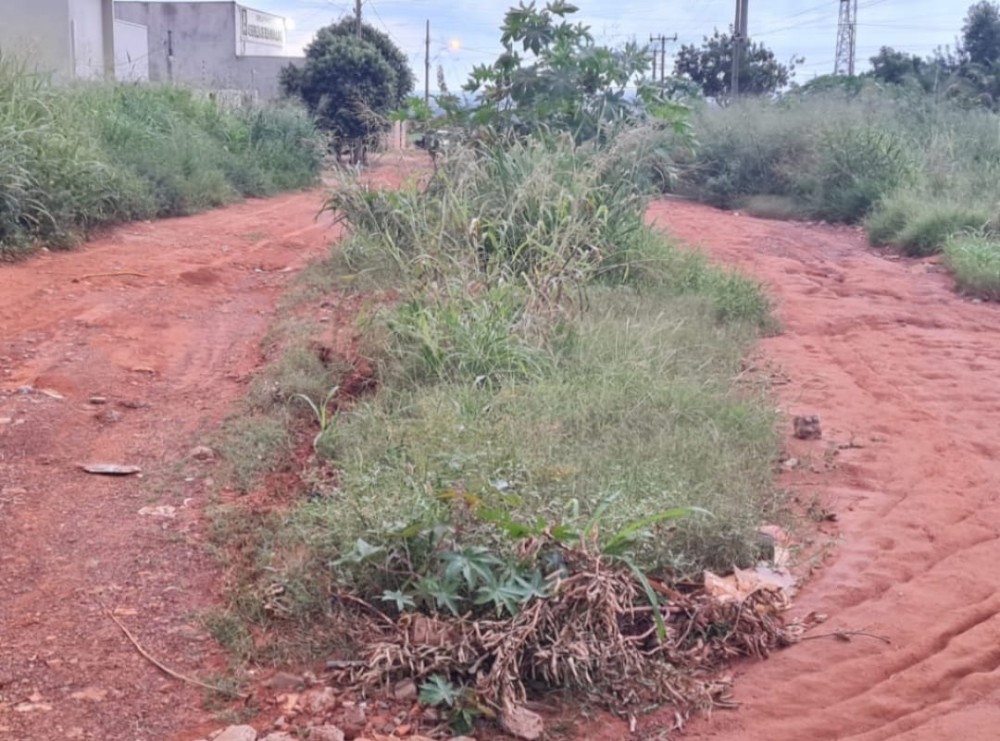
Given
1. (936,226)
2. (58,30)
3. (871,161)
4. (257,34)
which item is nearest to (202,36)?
(257,34)

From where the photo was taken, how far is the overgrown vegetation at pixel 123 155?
355 inches

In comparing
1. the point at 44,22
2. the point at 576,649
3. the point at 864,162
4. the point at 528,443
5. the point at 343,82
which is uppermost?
the point at 44,22

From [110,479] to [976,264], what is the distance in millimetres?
7973

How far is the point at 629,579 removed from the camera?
3.16 m

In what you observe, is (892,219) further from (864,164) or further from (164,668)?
(164,668)

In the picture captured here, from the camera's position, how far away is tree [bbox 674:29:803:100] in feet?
97.6

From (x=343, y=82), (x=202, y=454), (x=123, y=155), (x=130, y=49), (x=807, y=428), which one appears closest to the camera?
(x=202, y=454)

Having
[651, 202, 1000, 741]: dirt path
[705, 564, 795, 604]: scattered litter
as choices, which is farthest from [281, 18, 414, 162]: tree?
[705, 564, 795, 604]: scattered litter

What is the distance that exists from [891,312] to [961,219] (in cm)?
→ 394

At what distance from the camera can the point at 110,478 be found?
4258mm

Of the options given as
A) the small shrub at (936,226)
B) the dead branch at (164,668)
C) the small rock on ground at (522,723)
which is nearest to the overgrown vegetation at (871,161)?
the small shrub at (936,226)

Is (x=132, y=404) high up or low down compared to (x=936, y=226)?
down

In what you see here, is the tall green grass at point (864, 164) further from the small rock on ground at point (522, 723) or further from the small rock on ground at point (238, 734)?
the small rock on ground at point (238, 734)

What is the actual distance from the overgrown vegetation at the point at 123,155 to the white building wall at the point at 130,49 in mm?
4607
